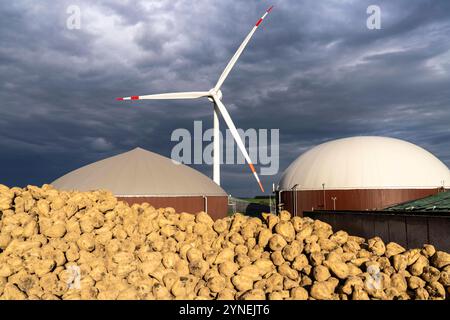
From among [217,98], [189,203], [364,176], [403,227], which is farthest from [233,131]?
[403,227]

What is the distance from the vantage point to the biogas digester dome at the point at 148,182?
3297 cm

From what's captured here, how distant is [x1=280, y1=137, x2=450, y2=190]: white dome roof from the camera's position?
130 ft

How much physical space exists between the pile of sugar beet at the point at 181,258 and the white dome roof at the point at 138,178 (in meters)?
19.1

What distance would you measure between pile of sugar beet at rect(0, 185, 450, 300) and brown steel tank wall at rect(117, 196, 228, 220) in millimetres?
18957

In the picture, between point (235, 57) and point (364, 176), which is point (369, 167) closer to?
point (364, 176)

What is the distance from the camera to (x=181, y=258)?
12117 millimetres

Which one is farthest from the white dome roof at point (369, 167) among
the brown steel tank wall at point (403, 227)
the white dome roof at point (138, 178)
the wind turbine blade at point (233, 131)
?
the brown steel tank wall at point (403, 227)

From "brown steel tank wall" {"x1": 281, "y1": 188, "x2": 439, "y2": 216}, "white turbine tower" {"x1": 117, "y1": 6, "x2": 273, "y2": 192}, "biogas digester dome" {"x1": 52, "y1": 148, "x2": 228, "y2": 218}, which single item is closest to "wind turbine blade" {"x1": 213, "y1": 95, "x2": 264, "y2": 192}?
"white turbine tower" {"x1": 117, "y1": 6, "x2": 273, "y2": 192}

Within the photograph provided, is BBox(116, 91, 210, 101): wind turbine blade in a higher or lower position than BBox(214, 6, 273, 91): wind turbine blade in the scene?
lower

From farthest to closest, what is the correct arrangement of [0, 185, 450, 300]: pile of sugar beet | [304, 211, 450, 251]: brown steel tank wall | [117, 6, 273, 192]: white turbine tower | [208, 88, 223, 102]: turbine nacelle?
[208, 88, 223, 102]: turbine nacelle, [117, 6, 273, 192]: white turbine tower, [304, 211, 450, 251]: brown steel tank wall, [0, 185, 450, 300]: pile of sugar beet

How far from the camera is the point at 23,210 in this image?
1321 cm

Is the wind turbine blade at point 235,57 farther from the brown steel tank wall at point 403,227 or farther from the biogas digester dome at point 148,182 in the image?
the brown steel tank wall at point 403,227

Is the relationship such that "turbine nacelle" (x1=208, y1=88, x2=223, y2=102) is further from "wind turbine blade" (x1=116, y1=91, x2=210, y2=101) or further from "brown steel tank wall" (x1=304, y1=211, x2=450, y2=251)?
"brown steel tank wall" (x1=304, y1=211, x2=450, y2=251)
